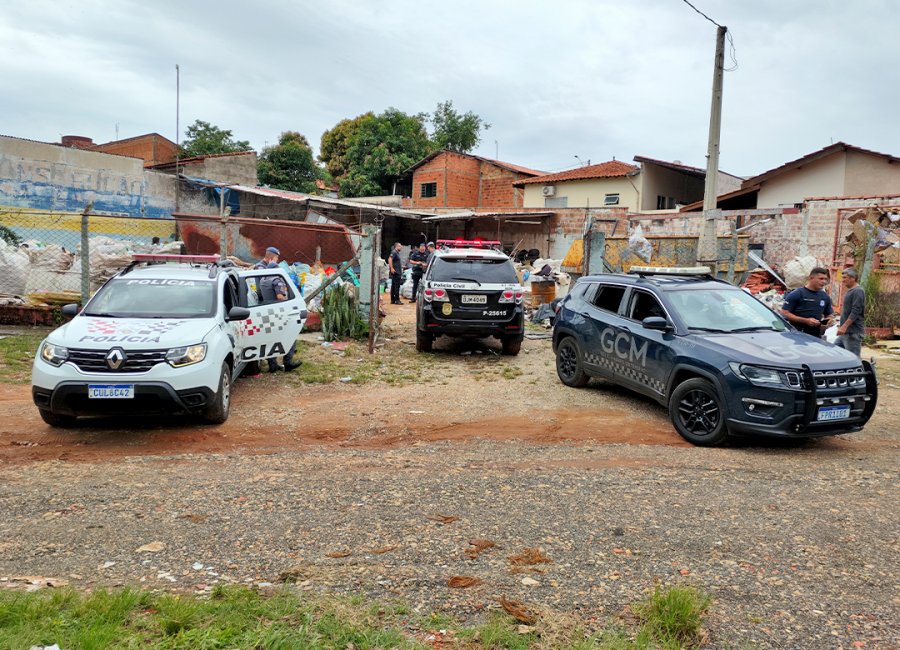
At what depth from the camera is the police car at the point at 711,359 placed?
5820 millimetres

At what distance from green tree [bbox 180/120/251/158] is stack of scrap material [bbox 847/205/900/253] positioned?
1475 inches

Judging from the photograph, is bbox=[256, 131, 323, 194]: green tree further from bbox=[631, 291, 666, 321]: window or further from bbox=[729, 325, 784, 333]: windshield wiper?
bbox=[729, 325, 784, 333]: windshield wiper

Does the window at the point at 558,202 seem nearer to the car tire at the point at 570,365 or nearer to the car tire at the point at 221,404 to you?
the car tire at the point at 570,365

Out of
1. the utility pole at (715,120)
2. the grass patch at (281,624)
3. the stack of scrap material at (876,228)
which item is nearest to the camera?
the grass patch at (281,624)

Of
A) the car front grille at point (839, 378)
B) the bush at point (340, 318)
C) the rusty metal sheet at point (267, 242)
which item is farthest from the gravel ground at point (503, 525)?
the rusty metal sheet at point (267, 242)

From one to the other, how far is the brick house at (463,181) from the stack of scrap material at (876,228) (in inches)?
874

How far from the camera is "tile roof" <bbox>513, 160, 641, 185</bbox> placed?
29.5 meters

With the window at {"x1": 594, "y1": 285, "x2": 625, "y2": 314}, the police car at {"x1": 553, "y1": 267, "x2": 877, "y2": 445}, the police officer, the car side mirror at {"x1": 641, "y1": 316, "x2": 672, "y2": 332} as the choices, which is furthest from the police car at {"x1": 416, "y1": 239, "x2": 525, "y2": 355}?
the car side mirror at {"x1": 641, "y1": 316, "x2": 672, "y2": 332}

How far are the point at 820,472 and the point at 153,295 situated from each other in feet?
21.8

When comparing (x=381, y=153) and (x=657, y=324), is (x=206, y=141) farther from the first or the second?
(x=657, y=324)

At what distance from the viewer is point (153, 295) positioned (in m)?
6.96

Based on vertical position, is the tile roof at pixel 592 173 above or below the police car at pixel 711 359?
above

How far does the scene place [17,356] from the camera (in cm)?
929

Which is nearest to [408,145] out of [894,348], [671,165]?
[671,165]
